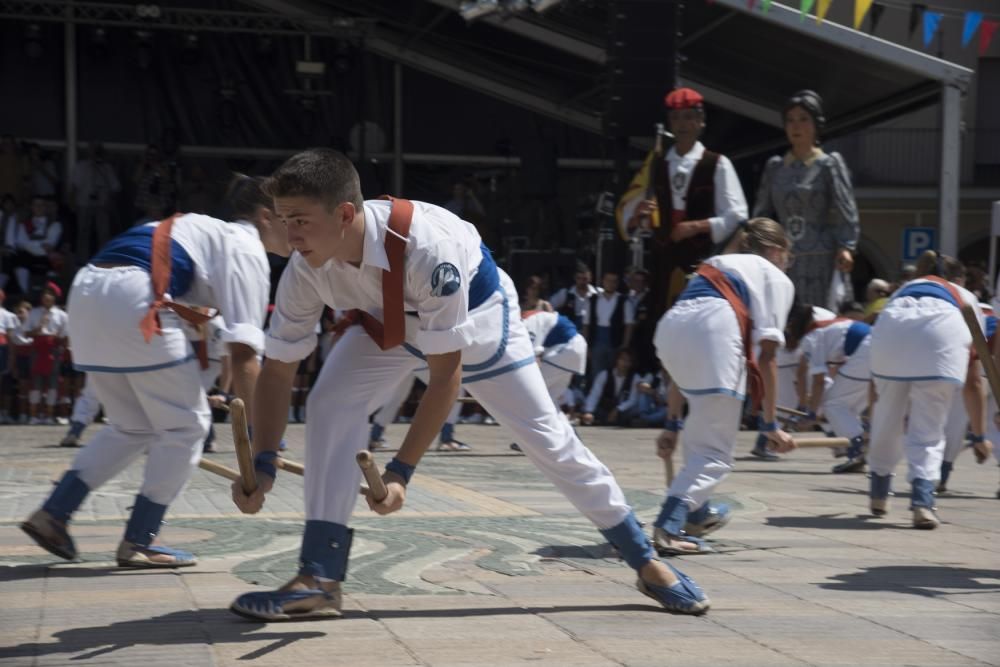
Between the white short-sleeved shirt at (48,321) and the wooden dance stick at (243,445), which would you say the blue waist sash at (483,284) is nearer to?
the wooden dance stick at (243,445)

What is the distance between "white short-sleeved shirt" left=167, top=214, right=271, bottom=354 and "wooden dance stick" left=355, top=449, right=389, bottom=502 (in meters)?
1.97

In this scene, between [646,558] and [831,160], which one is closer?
[646,558]

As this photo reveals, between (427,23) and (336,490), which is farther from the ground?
(427,23)

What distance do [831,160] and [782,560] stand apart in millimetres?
4606

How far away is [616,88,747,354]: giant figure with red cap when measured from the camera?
8.73m

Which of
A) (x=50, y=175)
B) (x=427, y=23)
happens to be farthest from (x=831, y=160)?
(x=50, y=175)

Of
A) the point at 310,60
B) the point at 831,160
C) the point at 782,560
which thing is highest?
the point at 310,60

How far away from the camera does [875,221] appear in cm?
3456

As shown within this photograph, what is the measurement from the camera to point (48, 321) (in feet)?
59.6

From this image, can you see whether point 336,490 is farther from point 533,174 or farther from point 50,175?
point 50,175

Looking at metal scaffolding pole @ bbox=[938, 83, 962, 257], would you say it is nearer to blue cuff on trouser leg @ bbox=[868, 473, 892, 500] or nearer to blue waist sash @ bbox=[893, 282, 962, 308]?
blue waist sash @ bbox=[893, 282, 962, 308]

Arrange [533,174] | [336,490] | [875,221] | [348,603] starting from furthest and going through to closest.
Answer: [875,221] < [533,174] < [348,603] < [336,490]

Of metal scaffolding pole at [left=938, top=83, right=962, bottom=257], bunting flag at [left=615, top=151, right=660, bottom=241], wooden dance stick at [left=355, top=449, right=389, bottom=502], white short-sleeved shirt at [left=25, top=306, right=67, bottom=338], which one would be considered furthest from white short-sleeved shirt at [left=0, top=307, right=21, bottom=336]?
wooden dance stick at [left=355, top=449, right=389, bottom=502]

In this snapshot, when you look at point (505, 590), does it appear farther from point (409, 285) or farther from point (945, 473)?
point (945, 473)
